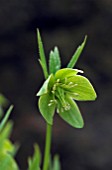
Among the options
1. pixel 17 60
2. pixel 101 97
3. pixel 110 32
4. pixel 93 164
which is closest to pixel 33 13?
pixel 17 60

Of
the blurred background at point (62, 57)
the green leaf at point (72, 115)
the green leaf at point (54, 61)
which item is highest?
the green leaf at point (54, 61)

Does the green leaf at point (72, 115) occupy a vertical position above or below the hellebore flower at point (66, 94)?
below

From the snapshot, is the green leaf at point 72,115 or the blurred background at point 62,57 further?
the blurred background at point 62,57

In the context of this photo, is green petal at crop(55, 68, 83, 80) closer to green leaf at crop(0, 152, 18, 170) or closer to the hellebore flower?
the hellebore flower

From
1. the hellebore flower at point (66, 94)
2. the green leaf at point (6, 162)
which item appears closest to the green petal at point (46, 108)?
the hellebore flower at point (66, 94)

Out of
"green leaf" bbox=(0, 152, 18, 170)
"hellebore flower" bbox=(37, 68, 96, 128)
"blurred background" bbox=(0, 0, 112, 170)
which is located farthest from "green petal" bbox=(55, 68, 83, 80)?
"blurred background" bbox=(0, 0, 112, 170)

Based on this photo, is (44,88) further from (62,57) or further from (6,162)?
(62,57)

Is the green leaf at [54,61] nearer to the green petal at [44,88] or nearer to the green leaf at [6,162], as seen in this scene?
the green petal at [44,88]

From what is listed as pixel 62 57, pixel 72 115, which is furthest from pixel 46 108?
pixel 62 57
